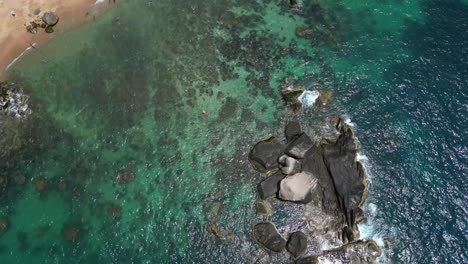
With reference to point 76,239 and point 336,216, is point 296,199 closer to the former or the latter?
point 336,216

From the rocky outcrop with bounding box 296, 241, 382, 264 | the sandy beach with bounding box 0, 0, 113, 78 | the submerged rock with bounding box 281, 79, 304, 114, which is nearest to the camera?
the rocky outcrop with bounding box 296, 241, 382, 264

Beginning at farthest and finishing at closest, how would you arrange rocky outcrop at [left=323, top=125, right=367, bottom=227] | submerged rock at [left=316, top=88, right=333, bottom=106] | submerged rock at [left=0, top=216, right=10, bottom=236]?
submerged rock at [left=316, top=88, right=333, bottom=106], submerged rock at [left=0, top=216, right=10, bottom=236], rocky outcrop at [left=323, top=125, right=367, bottom=227]

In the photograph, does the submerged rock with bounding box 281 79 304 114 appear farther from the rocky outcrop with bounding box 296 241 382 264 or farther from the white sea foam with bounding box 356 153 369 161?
the rocky outcrop with bounding box 296 241 382 264

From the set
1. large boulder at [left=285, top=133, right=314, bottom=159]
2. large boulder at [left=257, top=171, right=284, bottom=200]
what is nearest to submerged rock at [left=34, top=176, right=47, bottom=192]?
large boulder at [left=257, top=171, right=284, bottom=200]

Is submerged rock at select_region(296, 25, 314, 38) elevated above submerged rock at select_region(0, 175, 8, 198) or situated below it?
above

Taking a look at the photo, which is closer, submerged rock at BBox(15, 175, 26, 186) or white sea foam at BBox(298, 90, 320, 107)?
submerged rock at BBox(15, 175, 26, 186)

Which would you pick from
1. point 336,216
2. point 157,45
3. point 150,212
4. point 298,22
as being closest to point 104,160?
point 150,212

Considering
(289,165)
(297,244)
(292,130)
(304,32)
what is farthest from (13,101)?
(304,32)
